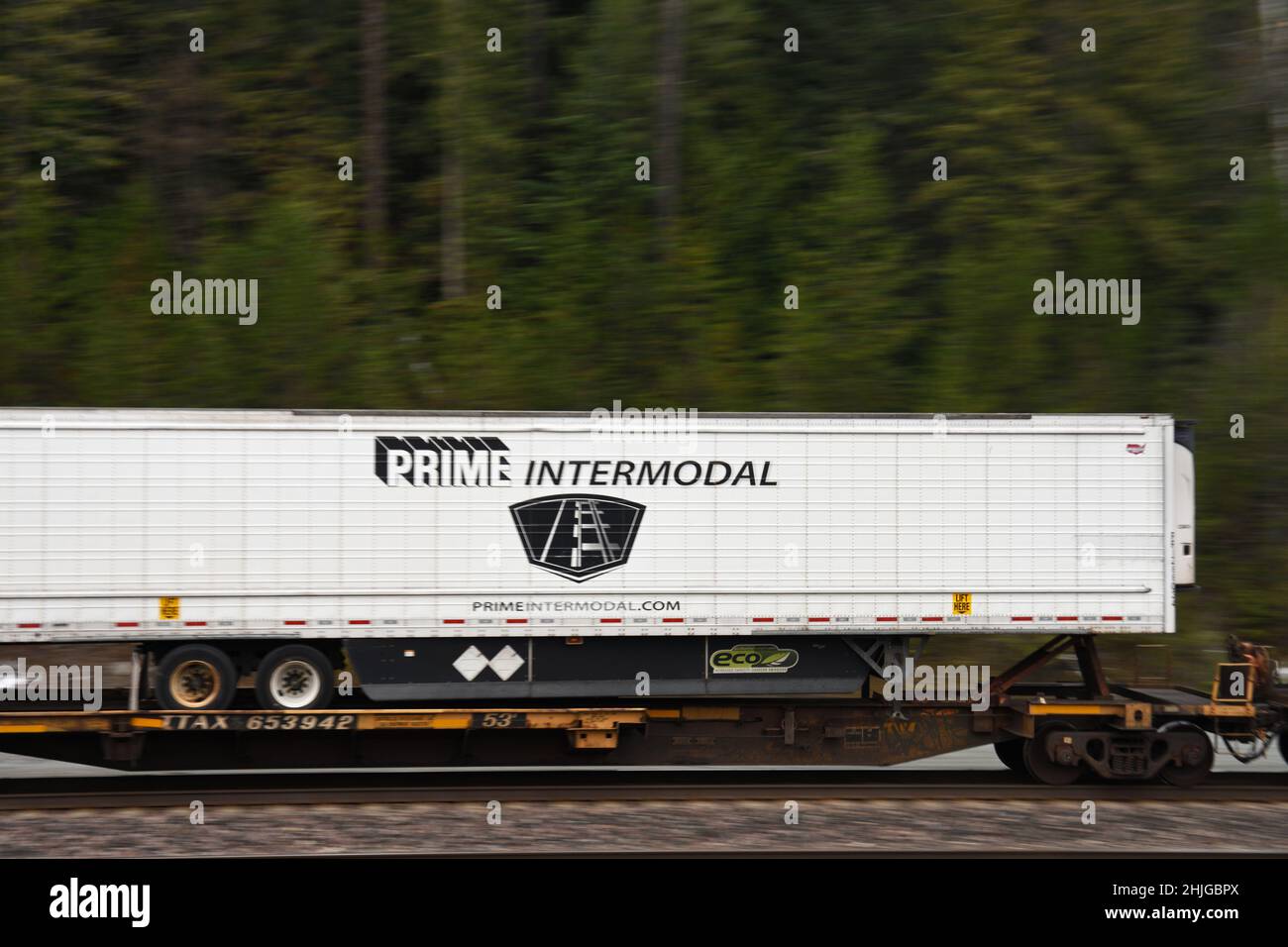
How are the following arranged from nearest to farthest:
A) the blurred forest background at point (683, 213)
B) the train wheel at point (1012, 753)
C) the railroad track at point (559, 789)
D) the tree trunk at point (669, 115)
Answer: the railroad track at point (559, 789), the train wheel at point (1012, 753), the blurred forest background at point (683, 213), the tree trunk at point (669, 115)

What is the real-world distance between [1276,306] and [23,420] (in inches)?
831

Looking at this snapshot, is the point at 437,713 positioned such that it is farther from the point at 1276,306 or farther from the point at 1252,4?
the point at 1252,4

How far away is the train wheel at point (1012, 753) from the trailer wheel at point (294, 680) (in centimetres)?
765

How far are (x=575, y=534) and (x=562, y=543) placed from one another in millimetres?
168

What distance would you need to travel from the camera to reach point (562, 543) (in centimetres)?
1170

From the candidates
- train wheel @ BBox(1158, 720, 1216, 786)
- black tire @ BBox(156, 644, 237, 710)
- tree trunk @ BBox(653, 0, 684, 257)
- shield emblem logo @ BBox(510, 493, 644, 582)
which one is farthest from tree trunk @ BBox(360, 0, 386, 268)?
train wheel @ BBox(1158, 720, 1216, 786)

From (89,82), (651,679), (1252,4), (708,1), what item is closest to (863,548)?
(651,679)

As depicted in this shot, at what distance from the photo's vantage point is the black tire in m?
11.5

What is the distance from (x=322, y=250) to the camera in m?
21.6

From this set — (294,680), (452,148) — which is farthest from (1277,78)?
(294,680)

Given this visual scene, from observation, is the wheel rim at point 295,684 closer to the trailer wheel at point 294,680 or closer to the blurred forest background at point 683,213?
the trailer wheel at point 294,680

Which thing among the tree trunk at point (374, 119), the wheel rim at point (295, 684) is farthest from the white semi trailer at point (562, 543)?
the tree trunk at point (374, 119)

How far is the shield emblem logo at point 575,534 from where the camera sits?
460 inches

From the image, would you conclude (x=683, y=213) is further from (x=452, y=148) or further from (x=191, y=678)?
(x=191, y=678)
